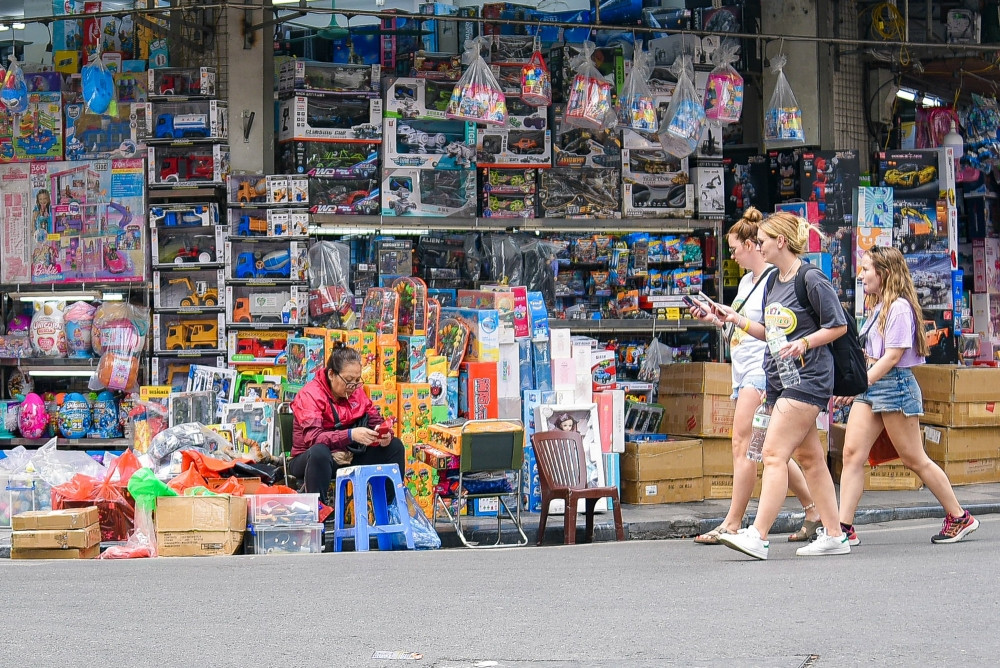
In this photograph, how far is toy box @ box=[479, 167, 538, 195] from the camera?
1286cm

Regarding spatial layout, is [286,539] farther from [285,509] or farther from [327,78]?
[327,78]

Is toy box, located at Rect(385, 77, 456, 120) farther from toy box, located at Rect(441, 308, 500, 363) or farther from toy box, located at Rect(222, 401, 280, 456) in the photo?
toy box, located at Rect(222, 401, 280, 456)

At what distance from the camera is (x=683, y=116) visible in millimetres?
12016

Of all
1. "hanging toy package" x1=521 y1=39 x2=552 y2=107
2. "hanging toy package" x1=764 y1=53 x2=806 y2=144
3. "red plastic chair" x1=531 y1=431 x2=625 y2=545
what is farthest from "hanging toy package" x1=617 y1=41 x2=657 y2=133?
"red plastic chair" x1=531 y1=431 x2=625 y2=545

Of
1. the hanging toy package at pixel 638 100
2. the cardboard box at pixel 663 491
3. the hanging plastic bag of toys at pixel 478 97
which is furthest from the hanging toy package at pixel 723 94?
the cardboard box at pixel 663 491

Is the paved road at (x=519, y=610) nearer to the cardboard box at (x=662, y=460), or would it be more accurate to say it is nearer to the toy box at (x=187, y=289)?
the cardboard box at (x=662, y=460)

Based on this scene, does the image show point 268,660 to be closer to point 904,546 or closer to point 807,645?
point 807,645

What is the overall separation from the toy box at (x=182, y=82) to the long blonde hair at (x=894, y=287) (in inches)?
254

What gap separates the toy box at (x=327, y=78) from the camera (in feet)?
40.3

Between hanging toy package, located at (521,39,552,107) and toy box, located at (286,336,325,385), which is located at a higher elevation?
hanging toy package, located at (521,39,552,107)

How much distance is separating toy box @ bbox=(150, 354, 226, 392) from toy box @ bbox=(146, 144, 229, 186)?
5.27 feet

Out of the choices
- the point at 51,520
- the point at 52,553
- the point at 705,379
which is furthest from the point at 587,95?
the point at 52,553

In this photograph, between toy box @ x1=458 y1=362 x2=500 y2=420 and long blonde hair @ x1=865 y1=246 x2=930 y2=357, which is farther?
toy box @ x1=458 y1=362 x2=500 y2=420

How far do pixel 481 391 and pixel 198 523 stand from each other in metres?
2.71
